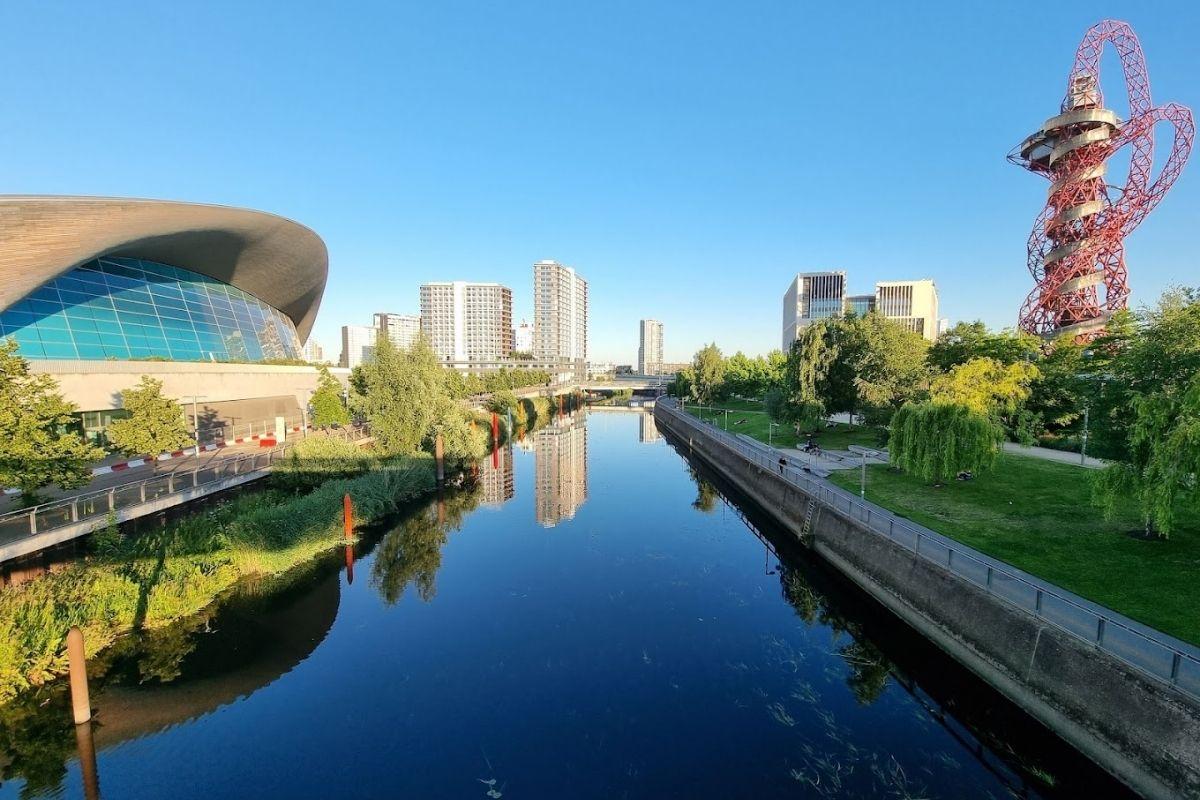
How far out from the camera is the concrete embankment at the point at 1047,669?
27.6ft

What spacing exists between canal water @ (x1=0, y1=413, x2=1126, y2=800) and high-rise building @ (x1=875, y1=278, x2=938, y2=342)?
11808cm

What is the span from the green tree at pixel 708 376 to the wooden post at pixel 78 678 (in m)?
68.2

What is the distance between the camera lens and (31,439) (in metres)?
13.8

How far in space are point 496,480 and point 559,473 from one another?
5.09m

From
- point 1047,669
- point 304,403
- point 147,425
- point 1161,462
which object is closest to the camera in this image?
point 1047,669

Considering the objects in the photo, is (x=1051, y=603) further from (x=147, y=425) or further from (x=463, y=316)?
(x=463, y=316)

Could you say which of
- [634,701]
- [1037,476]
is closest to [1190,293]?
[1037,476]

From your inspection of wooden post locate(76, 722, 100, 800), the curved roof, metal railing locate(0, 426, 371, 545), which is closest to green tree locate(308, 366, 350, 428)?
metal railing locate(0, 426, 371, 545)

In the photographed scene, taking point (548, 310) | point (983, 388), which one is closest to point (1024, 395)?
point (983, 388)

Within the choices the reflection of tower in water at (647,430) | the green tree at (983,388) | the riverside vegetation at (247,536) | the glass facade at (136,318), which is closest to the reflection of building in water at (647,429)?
the reflection of tower in water at (647,430)

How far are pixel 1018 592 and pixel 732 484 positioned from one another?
2474 cm

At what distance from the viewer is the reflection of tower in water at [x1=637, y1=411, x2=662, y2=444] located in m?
63.3

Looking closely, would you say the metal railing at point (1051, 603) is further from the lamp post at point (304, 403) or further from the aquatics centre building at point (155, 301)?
the lamp post at point (304, 403)

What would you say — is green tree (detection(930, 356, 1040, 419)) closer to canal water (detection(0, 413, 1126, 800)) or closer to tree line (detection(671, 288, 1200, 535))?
tree line (detection(671, 288, 1200, 535))
